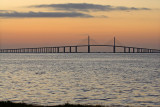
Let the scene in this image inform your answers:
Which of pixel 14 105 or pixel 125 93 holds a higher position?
pixel 14 105

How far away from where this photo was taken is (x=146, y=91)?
94.6ft

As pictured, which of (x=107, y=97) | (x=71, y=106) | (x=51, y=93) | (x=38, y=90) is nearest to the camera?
(x=71, y=106)

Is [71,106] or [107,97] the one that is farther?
[107,97]

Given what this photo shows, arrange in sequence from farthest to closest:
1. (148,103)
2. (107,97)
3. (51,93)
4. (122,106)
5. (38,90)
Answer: (38,90), (51,93), (107,97), (148,103), (122,106)

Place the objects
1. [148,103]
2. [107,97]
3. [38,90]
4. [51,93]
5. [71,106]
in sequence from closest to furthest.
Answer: [71,106], [148,103], [107,97], [51,93], [38,90]

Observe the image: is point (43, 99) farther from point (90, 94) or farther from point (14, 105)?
point (14, 105)

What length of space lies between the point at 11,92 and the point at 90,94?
6166 millimetres

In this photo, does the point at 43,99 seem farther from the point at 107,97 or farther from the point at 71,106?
the point at 71,106

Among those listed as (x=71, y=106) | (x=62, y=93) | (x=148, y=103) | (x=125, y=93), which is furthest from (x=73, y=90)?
(x=71, y=106)

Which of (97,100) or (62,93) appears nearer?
(97,100)

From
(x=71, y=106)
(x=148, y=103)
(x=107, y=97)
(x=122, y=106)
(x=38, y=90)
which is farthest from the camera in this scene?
(x=38, y=90)

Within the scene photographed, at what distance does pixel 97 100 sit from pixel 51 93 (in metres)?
4.57

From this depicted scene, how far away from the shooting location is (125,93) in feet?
90.6

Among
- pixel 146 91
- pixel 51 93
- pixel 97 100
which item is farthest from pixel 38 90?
pixel 146 91
